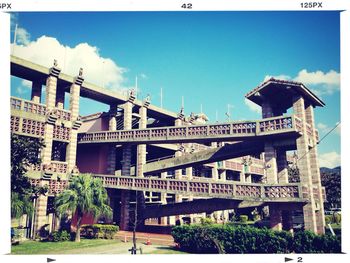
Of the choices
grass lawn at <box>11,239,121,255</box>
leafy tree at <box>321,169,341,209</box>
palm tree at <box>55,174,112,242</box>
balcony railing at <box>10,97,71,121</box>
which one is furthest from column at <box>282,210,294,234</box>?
leafy tree at <box>321,169,341,209</box>

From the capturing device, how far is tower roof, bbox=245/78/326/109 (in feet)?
77.6

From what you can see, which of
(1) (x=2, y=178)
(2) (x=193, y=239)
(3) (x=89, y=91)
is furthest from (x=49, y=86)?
(2) (x=193, y=239)

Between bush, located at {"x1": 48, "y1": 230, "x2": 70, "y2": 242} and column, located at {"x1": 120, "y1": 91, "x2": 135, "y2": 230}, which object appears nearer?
bush, located at {"x1": 48, "y1": 230, "x2": 70, "y2": 242}

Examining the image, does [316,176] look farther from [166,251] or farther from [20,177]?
[20,177]

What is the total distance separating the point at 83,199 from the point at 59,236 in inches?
154

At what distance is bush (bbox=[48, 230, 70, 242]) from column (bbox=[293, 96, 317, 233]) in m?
19.1

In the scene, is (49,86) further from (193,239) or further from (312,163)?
(312,163)

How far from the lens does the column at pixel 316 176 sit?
23656mm

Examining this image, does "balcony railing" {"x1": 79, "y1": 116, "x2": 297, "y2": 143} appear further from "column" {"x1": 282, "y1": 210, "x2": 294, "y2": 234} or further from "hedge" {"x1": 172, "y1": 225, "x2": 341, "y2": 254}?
"hedge" {"x1": 172, "y1": 225, "x2": 341, "y2": 254}

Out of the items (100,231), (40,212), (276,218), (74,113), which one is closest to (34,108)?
(74,113)

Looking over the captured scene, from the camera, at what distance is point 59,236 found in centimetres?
2566

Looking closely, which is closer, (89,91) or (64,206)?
(64,206)

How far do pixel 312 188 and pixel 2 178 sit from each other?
2089cm

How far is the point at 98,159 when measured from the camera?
35562mm
